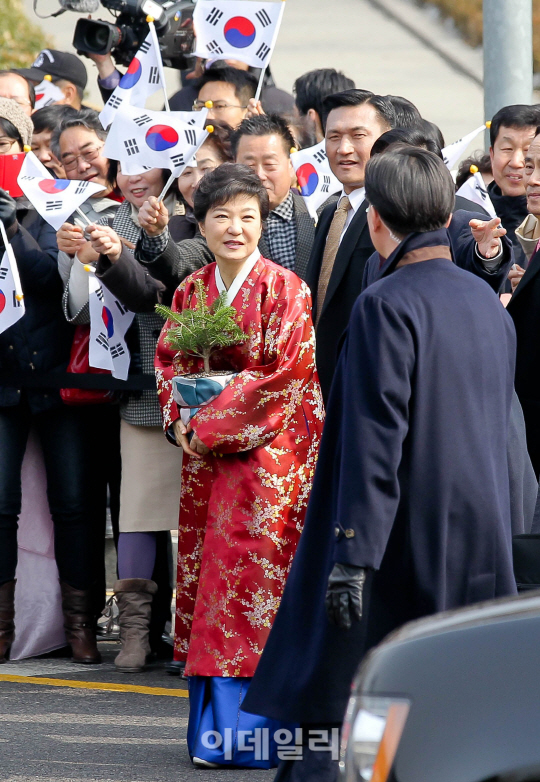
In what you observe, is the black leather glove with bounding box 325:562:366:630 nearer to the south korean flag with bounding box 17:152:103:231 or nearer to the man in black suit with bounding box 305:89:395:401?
the man in black suit with bounding box 305:89:395:401

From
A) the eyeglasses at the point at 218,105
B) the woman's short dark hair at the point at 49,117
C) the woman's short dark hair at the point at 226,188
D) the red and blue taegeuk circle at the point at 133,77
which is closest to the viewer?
the woman's short dark hair at the point at 226,188

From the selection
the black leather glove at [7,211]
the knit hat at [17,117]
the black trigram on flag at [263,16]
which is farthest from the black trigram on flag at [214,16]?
the black leather glove at [7,211]

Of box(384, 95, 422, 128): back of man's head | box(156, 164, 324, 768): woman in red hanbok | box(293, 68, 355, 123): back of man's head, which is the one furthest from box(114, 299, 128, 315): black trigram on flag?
box(293, 68, 355, 123): back of man's head

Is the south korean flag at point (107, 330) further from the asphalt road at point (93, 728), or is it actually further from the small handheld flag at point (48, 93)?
the small handheld flag at point (48, 93)

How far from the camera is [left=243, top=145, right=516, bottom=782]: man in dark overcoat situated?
9.94 ft

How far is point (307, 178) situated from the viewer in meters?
5.91

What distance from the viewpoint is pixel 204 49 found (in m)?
6.50

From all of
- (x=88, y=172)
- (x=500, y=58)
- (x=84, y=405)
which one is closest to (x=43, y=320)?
(x=84, y=405)

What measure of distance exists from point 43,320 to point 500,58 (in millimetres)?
2759

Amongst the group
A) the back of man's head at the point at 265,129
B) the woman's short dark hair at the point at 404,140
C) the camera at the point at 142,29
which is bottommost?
the woman's short dark hair at the point at 404,140

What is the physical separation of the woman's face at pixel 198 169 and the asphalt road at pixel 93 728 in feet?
6.96

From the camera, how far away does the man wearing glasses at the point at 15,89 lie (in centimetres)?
716

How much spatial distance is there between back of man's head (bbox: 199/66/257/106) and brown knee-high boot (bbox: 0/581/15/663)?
115 inches

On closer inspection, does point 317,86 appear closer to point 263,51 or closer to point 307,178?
point 263,51
